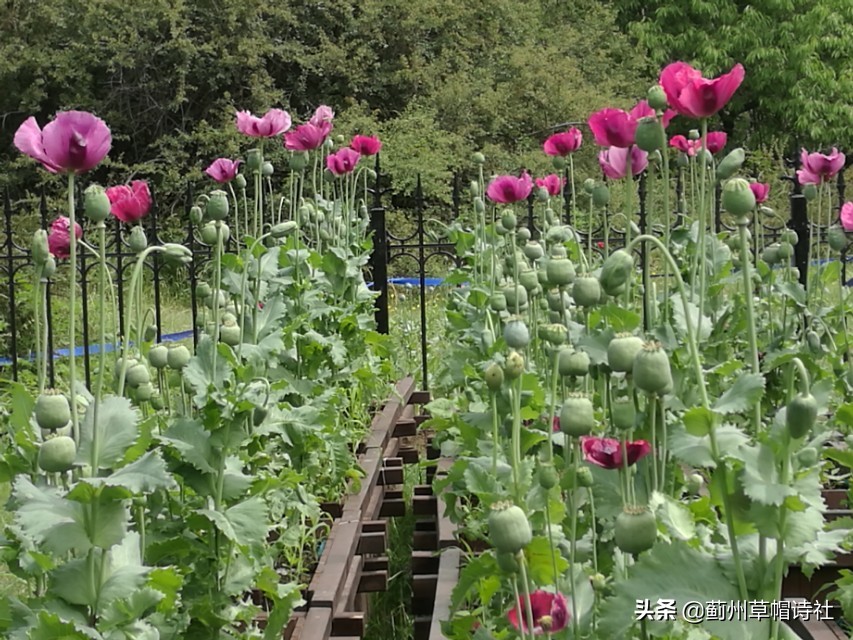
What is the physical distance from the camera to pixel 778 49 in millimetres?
13594

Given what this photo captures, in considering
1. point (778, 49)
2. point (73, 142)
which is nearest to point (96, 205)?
point (73, 142)

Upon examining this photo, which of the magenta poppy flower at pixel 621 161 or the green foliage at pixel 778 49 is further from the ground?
the green foliage at pixel 778 49

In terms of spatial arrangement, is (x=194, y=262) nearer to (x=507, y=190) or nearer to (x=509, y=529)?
(x=507, y=190)

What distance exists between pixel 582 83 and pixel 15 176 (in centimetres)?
602

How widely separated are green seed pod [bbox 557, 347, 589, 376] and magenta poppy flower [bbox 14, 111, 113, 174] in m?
0.56

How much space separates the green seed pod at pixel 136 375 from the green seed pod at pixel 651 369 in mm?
772

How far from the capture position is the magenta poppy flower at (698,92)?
52.4 inches

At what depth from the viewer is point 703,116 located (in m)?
1.34

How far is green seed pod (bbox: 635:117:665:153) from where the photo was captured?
4.29 feet

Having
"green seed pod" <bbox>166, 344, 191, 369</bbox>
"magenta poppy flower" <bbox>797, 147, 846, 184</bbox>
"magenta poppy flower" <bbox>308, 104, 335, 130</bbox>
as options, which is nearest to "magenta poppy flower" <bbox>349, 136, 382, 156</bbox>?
"magenta poppy flower" <bbox>308, 104, 335, 130</bbox>

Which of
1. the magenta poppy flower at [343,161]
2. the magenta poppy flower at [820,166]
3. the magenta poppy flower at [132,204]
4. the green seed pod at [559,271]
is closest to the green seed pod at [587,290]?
the green seed pod at [559,271]

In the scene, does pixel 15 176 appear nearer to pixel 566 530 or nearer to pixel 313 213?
pixel 313 213

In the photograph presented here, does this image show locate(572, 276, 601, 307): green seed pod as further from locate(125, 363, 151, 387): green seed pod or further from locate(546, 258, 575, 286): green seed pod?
locate(125, 363, 151, 387): green seed pod

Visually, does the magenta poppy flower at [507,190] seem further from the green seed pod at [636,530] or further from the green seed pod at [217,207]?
the green seed pod at [636,530]
